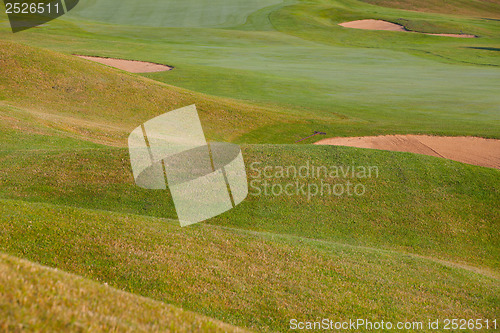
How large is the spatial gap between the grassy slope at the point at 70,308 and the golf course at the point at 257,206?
0.09ft

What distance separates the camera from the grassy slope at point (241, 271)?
946cm

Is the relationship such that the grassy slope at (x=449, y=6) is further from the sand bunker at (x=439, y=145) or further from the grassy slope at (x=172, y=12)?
the sand bunker at (x=439, y=145)

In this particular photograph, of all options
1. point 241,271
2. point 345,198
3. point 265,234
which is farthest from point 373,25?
point 241,271

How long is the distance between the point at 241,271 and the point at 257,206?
6.49 metres

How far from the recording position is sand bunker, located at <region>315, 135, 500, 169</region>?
26.4 metres

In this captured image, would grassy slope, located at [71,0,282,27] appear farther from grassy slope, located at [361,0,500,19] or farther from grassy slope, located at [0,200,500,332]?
grassy slope, located at [0,200,500,332]

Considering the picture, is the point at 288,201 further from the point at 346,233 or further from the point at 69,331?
the point at 69,331

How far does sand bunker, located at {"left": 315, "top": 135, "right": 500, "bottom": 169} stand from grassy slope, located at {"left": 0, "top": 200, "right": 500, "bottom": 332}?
14.4 meters

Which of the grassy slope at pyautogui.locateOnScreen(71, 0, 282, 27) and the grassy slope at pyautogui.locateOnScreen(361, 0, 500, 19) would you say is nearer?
the grassy slope at pyautogui.locateOnScreen(71, 0, 282, 27)

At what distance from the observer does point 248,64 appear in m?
52.9

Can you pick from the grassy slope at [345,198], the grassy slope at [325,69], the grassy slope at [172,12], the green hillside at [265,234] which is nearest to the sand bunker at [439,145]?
the grassy slope at [325,69]

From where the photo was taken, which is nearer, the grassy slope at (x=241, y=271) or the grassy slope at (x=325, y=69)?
the grassy slope at (x=241, y=271)

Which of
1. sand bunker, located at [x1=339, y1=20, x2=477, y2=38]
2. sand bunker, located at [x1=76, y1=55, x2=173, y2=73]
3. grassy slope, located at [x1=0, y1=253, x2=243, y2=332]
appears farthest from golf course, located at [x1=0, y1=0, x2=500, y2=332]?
sand bunker, located at [x1=339, y1=20, x2=477, y2=38]

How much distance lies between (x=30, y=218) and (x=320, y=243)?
349 inches
